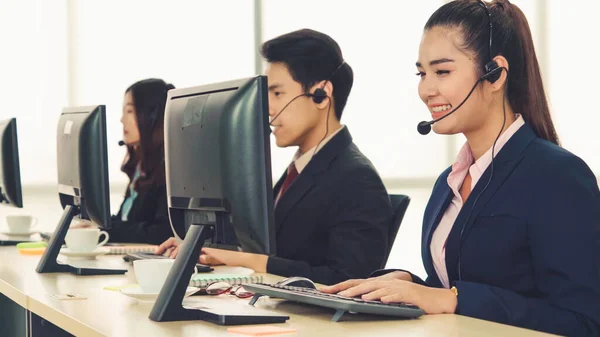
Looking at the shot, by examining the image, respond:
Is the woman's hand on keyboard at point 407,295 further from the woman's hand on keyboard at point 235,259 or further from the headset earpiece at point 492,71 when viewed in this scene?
the woman's hand on keyboard at point 235,259

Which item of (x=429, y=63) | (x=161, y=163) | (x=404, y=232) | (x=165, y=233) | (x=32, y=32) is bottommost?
(x=404, y=232)

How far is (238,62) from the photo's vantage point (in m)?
5.83

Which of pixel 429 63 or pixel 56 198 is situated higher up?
pixel 429 63

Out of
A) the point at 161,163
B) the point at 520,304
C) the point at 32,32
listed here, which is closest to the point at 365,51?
the point at 32,32

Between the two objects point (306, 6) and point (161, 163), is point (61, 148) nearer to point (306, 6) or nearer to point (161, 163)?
point (161, 163)

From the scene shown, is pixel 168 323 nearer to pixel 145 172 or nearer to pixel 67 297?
pixel 67 297

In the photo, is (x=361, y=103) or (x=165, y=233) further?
(x=361, y=103)

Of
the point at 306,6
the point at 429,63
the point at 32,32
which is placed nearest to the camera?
the point at 429,63

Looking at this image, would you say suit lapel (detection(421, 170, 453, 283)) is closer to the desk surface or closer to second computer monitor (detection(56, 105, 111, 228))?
the desk surface

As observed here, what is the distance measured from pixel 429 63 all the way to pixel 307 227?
844 millimetres

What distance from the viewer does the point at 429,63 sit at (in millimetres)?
1946

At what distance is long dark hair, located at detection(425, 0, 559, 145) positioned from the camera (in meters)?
1.90

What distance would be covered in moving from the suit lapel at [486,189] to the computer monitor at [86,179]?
3.27 ft

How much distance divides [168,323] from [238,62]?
436 centimetres
